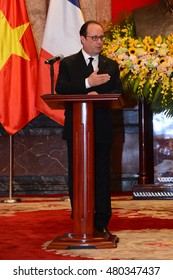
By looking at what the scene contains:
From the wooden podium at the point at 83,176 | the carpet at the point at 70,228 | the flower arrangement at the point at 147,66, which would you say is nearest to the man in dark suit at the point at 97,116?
the wooden podium at the point at 83,176

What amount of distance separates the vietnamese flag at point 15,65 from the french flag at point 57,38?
0.48ft

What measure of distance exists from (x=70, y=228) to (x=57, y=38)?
3.19 meters

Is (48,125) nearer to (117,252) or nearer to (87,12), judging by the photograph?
(87,12)

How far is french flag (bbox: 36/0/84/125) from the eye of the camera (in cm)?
729

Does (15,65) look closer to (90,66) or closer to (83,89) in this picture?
(90,66)

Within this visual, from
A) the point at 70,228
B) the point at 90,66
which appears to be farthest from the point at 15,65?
the point at 90,66

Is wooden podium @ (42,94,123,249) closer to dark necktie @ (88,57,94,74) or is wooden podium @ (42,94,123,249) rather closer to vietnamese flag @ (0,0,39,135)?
dark necktie @ (88,57,94,74)

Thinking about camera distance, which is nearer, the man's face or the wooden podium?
the wooden podium

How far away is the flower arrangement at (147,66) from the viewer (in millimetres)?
6391

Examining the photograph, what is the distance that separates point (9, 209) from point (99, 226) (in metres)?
2.27

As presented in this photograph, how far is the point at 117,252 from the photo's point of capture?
369 cm

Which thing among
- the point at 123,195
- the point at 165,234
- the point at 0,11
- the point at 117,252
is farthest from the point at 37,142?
the point at 117,252

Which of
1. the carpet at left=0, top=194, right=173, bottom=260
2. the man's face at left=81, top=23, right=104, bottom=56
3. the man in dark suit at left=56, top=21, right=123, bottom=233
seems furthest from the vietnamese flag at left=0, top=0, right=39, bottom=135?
the man's face at left=81, top=23, right=104, bottom=56

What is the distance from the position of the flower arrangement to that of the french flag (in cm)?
63
